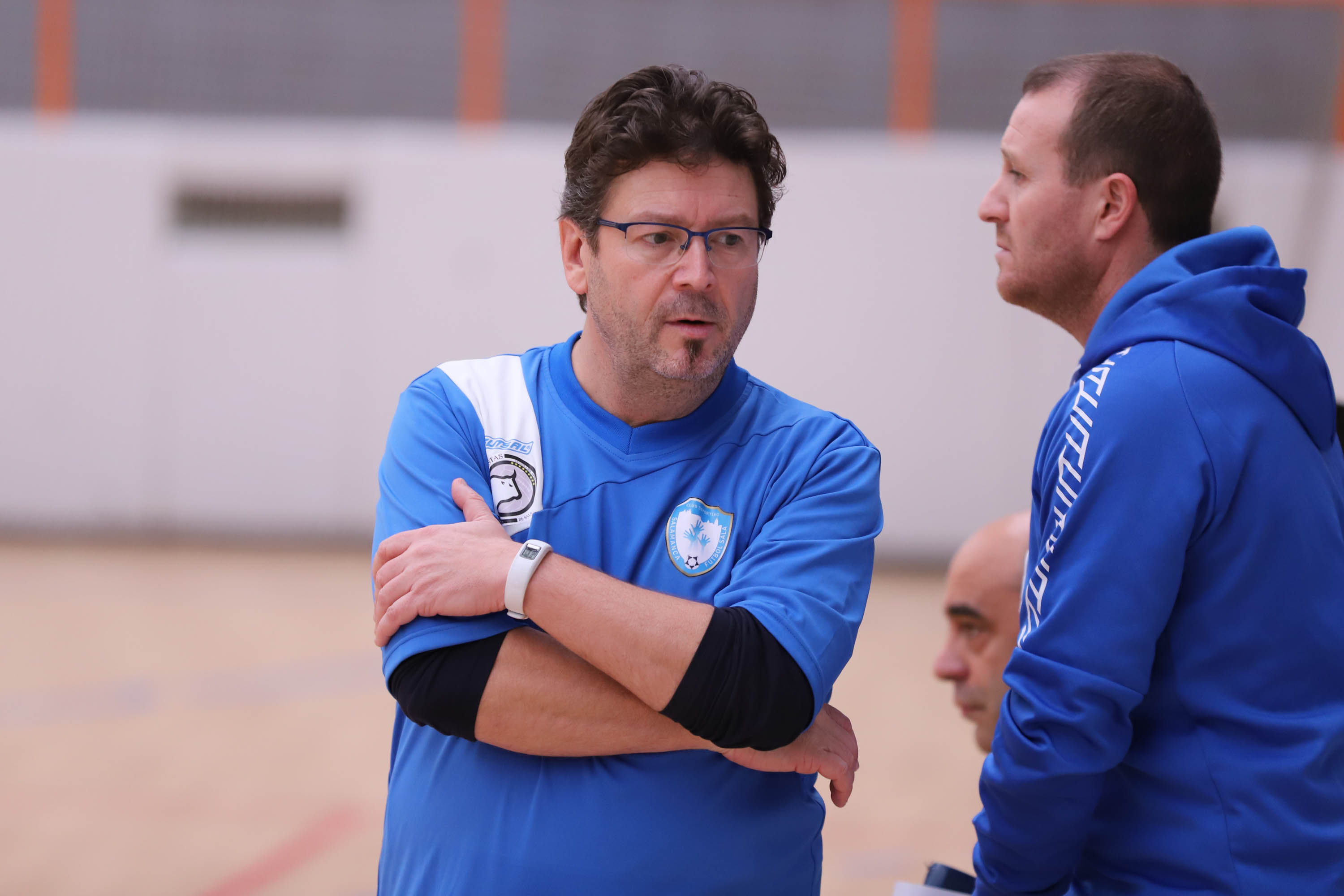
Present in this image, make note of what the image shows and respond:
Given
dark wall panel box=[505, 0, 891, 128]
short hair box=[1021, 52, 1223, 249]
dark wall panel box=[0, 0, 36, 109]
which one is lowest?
short hair box=[1021, 52, 1223, 249]

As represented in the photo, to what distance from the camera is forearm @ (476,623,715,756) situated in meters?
1.67

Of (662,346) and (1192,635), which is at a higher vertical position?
(662,346)

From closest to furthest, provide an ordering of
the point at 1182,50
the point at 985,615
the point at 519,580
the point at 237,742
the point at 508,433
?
the point at 519,580 < the point at 508,433 < the point at 985,615 < the point at 237,742 < the point at 1182,50

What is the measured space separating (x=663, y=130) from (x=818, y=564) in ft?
2.53

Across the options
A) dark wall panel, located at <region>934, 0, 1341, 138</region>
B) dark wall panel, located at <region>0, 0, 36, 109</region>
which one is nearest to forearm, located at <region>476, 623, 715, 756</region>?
dark wall panel, located at <region>934, 0, 1341, 138</region>

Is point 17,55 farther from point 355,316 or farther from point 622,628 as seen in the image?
point 622,628

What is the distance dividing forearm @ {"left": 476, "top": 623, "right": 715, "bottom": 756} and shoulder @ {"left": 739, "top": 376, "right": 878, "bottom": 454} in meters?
0.54

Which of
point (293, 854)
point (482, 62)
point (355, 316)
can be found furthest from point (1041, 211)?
point (482, 62)

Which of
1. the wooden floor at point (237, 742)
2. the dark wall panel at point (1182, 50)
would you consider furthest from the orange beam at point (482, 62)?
the wooden floor at point (237, 742)

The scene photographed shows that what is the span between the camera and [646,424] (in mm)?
1986

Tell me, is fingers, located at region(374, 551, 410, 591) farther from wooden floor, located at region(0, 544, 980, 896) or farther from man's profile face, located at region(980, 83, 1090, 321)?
wooden floor, located at region(0, 544, 980, 896)

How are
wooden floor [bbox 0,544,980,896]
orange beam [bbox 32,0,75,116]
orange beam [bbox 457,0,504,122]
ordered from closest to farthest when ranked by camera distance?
wooden floor [bbox 0,544,980,896]
orange beam [bbox 32,0,75,116]
orange beam [bbox 457,0,504,122]

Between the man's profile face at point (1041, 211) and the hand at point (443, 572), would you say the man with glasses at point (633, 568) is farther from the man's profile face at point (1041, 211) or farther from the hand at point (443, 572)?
the man's profile face at point (1041, 211)

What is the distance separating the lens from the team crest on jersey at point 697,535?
6.05 ft
